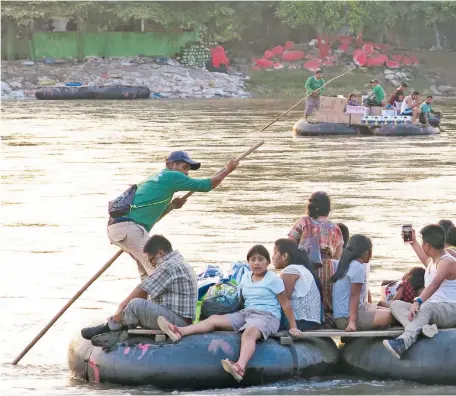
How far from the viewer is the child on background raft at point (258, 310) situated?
10.6m

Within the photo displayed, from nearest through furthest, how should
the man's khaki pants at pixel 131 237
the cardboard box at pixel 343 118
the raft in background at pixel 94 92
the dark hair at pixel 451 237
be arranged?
the dark hair at pixel 451 237 → the man's khaki pants at pixel 131 237 → the cardboard box at pixel 343 118 → the raft in background at pixel 94 92

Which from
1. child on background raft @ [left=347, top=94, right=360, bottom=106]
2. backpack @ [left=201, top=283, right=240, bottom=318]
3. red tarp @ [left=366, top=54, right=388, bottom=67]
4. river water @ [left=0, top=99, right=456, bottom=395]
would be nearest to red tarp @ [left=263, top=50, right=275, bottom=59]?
red tarp @ [left=366, top=54, right=388, bottom=67]

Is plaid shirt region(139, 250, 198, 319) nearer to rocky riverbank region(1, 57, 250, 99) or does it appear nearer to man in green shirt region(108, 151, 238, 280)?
man in green shirt region(108, 151, 238, 280)

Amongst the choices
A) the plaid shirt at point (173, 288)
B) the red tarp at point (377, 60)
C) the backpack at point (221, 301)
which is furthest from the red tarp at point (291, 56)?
the plaid shirt at point (173, 288)

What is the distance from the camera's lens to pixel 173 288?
1074 centimetres

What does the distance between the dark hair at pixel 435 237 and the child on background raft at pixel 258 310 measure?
109cm

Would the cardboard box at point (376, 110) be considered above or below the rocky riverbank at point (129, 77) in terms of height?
above

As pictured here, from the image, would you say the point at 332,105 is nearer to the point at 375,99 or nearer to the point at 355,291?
the point at 375,99

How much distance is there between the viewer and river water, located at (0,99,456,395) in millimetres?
12633

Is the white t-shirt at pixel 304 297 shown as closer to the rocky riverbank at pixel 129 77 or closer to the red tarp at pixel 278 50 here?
the rocky riverbank at pixel 129 77

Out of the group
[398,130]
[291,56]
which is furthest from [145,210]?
[291,56]

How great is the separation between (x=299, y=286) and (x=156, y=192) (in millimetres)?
1658

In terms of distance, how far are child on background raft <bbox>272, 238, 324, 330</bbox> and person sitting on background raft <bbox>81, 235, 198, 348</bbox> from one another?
661 millimetres

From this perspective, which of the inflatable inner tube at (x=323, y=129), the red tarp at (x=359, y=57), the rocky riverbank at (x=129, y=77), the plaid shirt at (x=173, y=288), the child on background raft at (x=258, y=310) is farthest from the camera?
the red tarp at (x=359, y=57)
